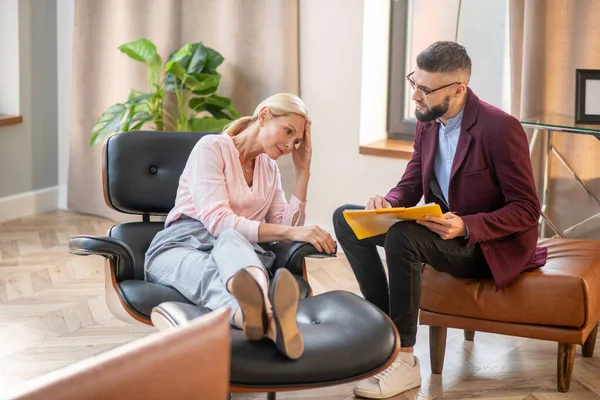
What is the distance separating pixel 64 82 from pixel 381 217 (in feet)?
9.70

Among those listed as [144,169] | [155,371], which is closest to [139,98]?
[144,169]

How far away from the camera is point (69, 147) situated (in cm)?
502

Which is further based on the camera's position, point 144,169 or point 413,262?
point 144,169

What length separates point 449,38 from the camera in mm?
4180

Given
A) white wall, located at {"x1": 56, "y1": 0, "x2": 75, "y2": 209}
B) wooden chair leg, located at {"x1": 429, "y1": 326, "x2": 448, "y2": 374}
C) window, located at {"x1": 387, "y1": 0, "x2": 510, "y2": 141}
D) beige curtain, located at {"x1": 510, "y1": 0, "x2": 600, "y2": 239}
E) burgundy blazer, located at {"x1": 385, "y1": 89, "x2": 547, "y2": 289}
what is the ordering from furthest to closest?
1. white wall, located at {"x1": 56, "y1": 0, "x2": 75, "y2": 209}
2. window, located at {"x1": 387, "y1": 0, "x2": 510, "y2": 141}
3. beige curtain, located at {"x1": 510, "y1": 0, "x2": 600, "y2": 239}
4. wooden chair leg, located at {"x1": 429, "y1": 326, "x2": 448, "y2": 374}
5. burgundy blazer, located at {"x1": 385, "y1": 89, "x2": 547, "y2": 289}

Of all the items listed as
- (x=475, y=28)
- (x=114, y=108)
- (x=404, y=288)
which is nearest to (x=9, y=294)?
(x=114, y=108)

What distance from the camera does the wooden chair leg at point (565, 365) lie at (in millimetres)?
2773

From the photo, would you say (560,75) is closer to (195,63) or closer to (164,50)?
(195,63)

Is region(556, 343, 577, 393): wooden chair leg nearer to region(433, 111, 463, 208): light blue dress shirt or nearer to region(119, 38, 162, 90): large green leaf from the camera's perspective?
region(433, 111, 463, 208): light blue dress shirt

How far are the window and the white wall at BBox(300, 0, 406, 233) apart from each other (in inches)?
10.0

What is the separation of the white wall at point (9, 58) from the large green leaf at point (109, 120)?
27.7 inches

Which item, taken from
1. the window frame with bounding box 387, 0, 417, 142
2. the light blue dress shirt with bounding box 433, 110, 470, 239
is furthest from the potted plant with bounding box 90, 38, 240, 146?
the light blue dress shirt with bounding box 433, 110, 470, 239

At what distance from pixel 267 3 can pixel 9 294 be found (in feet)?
6.01

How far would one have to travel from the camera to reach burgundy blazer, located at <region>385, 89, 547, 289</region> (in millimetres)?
2682
